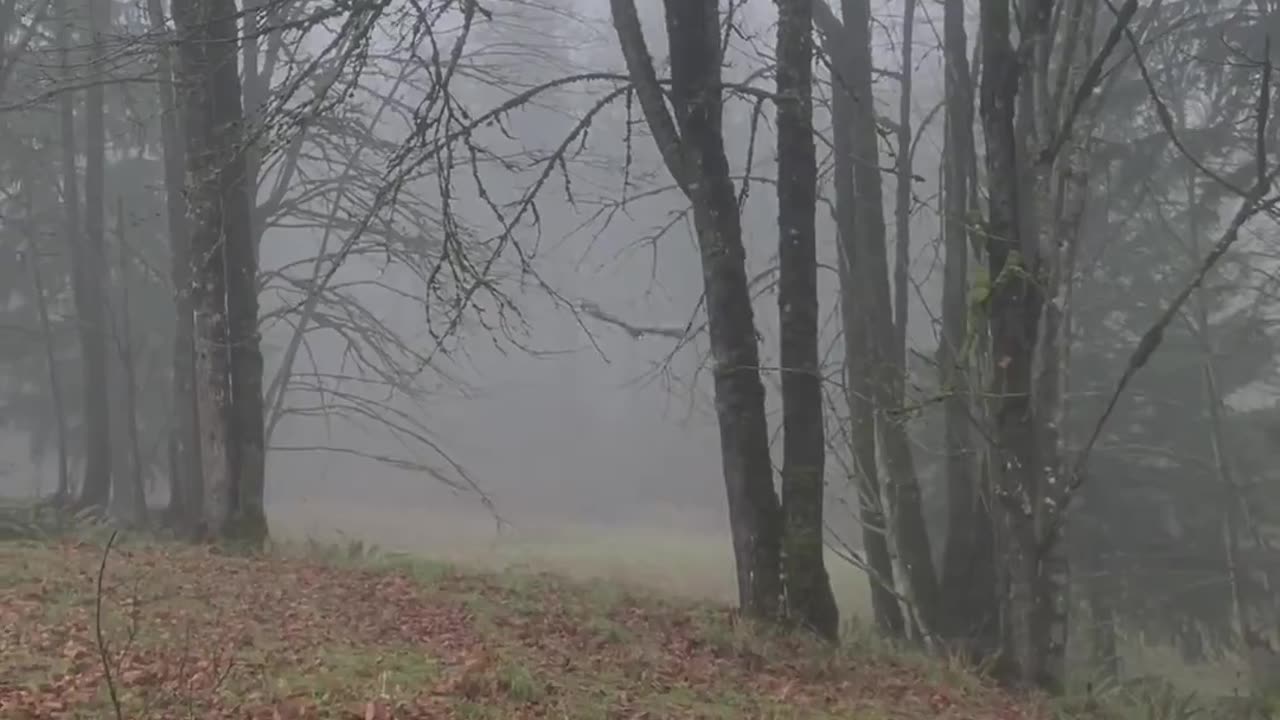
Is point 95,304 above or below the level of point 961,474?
above

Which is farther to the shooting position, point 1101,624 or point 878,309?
point 1101,624

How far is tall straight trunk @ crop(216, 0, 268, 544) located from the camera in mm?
10422

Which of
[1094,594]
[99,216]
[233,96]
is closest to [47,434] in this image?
[99,216]

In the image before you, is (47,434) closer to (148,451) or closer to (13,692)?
(148,451)

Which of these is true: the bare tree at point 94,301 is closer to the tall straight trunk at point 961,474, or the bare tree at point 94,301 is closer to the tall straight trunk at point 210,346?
the tall straight trunk at point 210,346

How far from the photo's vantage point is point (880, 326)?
11.0 m

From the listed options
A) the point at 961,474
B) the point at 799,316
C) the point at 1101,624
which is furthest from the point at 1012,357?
the point at 1101,624

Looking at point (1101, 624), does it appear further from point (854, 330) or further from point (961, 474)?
point (854, 330)

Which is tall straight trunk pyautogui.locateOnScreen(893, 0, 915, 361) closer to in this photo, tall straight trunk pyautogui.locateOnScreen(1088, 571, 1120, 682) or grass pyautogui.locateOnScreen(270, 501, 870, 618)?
tall straight trunk pyautogui.locateOnScreen(1088, 571, 1120, 682)

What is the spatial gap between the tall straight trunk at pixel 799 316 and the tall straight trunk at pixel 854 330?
2.70 meters

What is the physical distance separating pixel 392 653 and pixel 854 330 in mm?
6301

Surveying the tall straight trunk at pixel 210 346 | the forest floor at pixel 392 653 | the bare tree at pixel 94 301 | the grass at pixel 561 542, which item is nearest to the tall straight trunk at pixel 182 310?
the tall straight trunk at pixel 210 346

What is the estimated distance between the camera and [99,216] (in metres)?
16.5

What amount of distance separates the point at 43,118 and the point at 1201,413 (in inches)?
765
